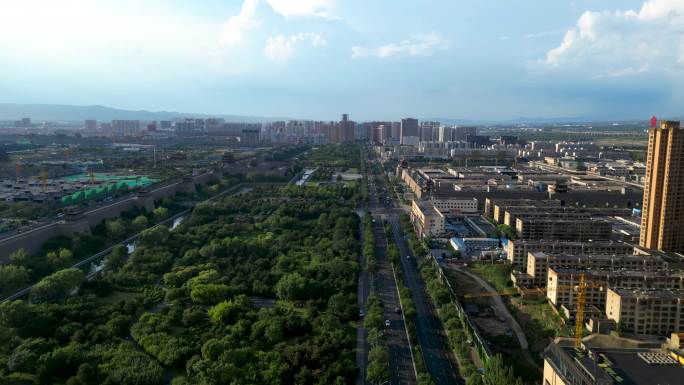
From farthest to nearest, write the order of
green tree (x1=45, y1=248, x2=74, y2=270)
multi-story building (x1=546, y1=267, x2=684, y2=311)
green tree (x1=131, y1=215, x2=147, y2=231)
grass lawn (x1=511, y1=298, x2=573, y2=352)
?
green tree (x1=131, y1=215, x2=147, y2=231)
green tree (x1=45, y1=248, x2=74, y2=270)
multi-story building (x1=546, y1=267, x2=684, y2=311)
grass lawn (x1=511, y1=298, x2=573, y2=352)

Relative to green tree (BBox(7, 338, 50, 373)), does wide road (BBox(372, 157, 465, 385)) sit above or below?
below

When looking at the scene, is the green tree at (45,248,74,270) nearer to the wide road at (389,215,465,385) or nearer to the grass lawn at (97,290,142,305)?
the grass lawn at (97,290,142,305)

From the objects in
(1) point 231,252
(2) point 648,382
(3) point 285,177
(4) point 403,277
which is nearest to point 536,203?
(4) point 403,277

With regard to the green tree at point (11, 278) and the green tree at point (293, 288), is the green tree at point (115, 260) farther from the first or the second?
the green tree at point (293, 288)

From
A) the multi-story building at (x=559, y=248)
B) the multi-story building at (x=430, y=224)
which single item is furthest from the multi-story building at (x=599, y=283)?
the multi-story building at (x=430, y=224)

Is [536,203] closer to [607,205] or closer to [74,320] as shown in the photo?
[607,205]

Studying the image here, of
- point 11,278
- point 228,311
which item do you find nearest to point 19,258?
point 11,278

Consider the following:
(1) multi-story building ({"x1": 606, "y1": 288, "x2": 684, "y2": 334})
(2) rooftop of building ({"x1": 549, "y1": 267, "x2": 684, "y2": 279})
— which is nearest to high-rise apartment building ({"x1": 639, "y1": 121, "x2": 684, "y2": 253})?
(2) rooftop of building ({"x1": 549, "y1": 267, "x2": 684, "y2": 279})
